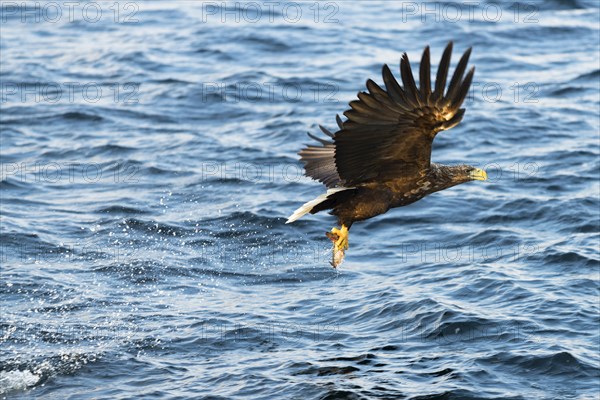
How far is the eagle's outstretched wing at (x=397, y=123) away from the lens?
7555 mm

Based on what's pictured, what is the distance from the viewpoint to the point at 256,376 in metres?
9.25

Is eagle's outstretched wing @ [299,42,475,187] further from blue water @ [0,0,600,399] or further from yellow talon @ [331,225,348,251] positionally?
blue water @ [0,0,600,399]

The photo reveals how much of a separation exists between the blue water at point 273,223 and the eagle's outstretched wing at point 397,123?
1824 mm

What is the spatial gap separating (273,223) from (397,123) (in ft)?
16.8

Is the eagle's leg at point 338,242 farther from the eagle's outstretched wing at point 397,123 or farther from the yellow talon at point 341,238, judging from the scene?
the eagle's outstretched wing at point 397,123

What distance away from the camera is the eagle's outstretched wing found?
7555mm

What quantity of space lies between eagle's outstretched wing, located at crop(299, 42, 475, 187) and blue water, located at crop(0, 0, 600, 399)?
182 centimetres

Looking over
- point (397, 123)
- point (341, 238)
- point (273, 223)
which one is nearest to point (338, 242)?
point (341, 238)

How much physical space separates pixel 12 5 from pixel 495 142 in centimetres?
1096

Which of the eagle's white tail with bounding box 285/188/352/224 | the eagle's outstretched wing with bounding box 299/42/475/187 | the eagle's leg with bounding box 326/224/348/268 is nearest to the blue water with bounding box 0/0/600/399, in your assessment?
the eagle's leg with bounding box 326/224/348/268

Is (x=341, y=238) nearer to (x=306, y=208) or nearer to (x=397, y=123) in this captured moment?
(x=306, y=208)

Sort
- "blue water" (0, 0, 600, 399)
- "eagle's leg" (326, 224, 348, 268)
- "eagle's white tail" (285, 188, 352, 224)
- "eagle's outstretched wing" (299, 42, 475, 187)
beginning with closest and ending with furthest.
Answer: "eagle's outstretched wing" (299, 42, 475, 187) < "eagle's white tail" (285, 188, 352, 224) < "eagle's leg" (326, 224, 348, 268) < "blue water" (0, 0, 600, 399)

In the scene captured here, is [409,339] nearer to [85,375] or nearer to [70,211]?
[85,375]

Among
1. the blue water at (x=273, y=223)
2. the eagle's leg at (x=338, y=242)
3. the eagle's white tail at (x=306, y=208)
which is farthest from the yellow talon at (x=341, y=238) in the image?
the blue water at (x=273, y=223)
